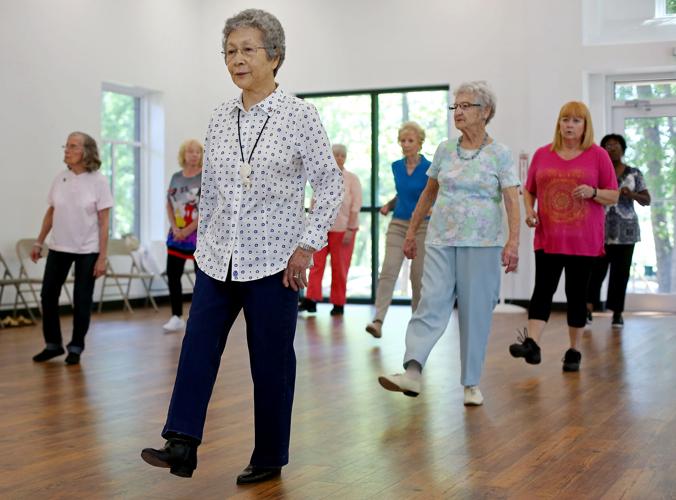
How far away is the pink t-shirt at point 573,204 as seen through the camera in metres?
5.88

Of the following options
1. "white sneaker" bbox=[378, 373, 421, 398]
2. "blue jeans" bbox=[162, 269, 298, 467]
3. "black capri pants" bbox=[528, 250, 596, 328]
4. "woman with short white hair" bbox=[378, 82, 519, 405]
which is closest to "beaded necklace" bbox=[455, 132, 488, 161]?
"woman with short white hair" bbox=[378, 82, 519, 405]

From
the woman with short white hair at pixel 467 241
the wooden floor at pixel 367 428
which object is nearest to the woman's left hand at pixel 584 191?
the wooden floor at pixel 367 428

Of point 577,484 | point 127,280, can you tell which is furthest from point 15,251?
point 577,484

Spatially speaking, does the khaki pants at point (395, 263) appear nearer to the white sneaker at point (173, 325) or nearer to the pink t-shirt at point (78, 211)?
the white sneaker at point (173, 325)

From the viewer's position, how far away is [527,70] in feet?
36.8

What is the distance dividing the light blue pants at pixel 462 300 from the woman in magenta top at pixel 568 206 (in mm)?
1005

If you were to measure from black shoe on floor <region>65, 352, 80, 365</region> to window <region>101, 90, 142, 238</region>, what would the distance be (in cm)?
518

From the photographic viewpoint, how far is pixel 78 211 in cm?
653

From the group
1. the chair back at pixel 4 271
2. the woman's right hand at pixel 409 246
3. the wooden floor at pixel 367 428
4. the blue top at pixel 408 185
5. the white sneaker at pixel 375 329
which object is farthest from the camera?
the chair back at pixel 4 271

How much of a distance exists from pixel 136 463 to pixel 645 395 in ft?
8.82

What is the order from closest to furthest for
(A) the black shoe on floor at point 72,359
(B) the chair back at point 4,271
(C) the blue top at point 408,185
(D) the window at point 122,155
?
1. (A) the black shoe on floor at point 72,359
2. (C) the blue top at point 408,185
3. (B) the chair back at point 4,271
4. (D) the window at point 122,155

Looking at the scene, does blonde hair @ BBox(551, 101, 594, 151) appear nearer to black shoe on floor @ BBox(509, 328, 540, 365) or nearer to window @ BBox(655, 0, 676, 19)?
black shoe on floor @ BBox(509, 328, 540, 365)

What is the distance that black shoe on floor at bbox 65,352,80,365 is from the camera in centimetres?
649

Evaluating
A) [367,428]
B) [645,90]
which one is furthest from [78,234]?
[645,90]
